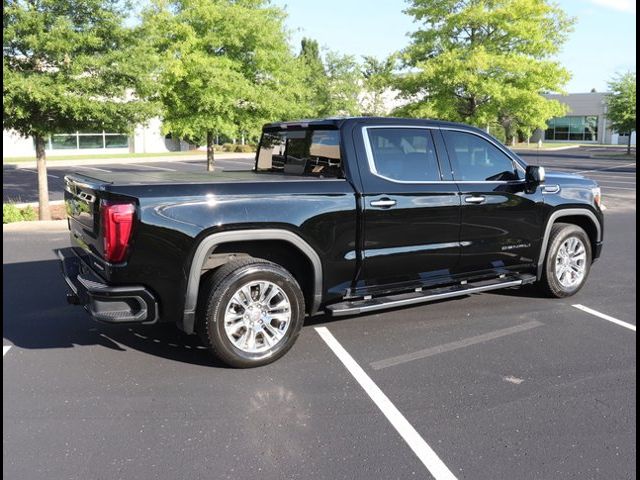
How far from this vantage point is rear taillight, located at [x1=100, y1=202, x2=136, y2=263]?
12.6 feet

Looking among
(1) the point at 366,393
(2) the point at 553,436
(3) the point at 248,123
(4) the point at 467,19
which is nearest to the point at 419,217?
(1) the point at 366,393

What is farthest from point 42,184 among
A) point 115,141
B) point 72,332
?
point 115,141

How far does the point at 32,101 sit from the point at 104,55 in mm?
1433

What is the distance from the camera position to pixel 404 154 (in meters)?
5.06

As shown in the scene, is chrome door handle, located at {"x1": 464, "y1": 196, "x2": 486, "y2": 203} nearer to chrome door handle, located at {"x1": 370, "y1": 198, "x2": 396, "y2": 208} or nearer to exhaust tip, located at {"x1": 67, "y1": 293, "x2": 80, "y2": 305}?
chrome door handle, located at {"x1": 370, "y1": 198, "x2": 396, "y2": 208}

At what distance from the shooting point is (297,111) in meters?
13.7

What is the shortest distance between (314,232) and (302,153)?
1189 mm

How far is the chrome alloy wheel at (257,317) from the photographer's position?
4266 millimetres

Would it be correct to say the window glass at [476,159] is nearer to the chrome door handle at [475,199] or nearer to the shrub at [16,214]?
the chrome door handle at [475,199]

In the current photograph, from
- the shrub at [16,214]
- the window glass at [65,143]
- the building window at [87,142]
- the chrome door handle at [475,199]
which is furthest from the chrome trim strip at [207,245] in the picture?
the window glass at [65,143]

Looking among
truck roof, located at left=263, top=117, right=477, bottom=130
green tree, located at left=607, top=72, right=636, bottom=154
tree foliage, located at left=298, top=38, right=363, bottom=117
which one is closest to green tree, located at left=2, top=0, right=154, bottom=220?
truck roof, located at left=263, top=117, right=477, bottom=130

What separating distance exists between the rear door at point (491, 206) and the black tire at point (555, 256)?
0.88ft

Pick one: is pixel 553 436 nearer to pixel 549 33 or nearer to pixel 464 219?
pixel 464 219

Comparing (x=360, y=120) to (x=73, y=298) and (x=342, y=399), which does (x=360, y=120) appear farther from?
(x=73, y=298)
